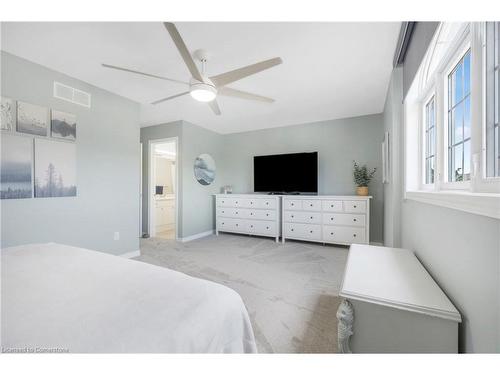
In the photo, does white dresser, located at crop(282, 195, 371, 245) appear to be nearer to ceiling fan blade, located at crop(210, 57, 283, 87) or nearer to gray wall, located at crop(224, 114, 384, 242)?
gray wall, located at crop(224, 114, 384, 242)

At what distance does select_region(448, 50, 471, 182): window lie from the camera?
1.08m

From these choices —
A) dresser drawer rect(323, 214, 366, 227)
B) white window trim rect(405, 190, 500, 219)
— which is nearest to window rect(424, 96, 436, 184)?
white window trim rect(405, 190, 500, 219)

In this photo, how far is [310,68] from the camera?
2.18 meters

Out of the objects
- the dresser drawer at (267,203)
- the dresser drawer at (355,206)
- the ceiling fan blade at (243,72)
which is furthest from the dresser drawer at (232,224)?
the ceiling fan blade at (243,72)

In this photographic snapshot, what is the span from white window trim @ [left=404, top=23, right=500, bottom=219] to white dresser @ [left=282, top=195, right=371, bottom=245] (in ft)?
5.14

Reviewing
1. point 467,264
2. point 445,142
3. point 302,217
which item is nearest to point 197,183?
point 302,217

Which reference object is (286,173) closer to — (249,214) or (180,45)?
(249,214)

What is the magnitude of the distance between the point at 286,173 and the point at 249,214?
45.4 inches

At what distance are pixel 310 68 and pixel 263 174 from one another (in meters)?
2.50

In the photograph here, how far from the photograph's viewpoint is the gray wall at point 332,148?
3.69 m

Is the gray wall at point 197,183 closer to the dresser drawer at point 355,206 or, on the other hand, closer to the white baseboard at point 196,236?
the white baseboard at point 196,236

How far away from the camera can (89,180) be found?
2578 mm
